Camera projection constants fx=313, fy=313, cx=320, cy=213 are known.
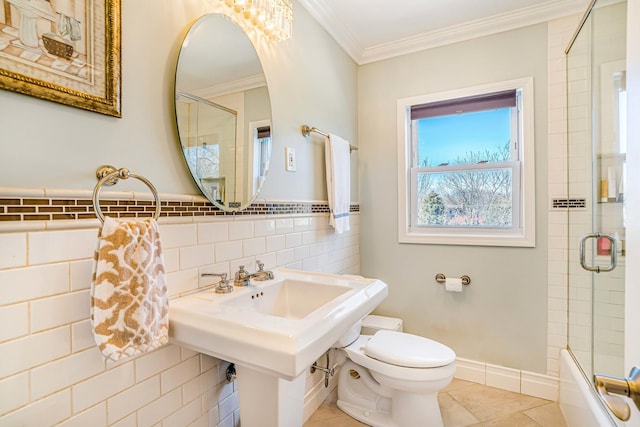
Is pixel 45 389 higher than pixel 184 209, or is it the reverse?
pixel 184 209

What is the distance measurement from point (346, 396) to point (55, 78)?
193 cm

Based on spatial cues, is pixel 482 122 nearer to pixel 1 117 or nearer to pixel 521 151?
pixel 521 151

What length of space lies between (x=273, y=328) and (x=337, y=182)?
1.28m

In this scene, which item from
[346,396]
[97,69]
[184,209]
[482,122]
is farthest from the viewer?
[482,122]

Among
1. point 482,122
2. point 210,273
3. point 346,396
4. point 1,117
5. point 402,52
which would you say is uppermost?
point 402,52

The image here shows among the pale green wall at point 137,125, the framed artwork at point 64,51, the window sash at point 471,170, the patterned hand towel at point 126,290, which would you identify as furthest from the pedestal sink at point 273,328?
the window sash at point 471,170

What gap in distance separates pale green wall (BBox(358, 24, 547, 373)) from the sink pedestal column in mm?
1442

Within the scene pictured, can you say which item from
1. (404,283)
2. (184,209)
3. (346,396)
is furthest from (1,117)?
(404,283)

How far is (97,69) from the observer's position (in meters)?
0.85

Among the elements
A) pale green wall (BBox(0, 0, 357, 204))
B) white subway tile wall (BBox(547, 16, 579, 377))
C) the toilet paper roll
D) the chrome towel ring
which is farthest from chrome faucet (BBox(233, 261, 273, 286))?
white subway tile wall (BBox(547, 16, 579, 377))

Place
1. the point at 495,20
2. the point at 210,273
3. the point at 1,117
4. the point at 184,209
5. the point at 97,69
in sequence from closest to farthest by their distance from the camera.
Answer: the point at 1,117 → the point at 97,69 → the point at 184,209 → the point at 210,273 → the point at 495,20

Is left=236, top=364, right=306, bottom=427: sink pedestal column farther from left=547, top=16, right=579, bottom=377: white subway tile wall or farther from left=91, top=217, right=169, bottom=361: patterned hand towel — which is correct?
left=547, top=16, right=579, bottom=377: white subway tile wall

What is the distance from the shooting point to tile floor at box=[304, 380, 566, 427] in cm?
174

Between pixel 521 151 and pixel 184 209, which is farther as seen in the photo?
pixel 521 151
